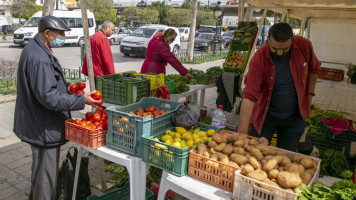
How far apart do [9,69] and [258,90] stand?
8740 mm

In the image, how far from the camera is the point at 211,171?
2.27m

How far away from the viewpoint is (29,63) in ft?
8.68

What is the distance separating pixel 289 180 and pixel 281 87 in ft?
4.28

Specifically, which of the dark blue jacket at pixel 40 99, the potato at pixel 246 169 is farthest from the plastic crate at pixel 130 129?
the potato at pixel 246 169

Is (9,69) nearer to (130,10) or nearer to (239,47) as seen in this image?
(239,47)

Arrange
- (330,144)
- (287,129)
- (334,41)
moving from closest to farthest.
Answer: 1. (287,129)
2. (330,144)
3. (334,41)

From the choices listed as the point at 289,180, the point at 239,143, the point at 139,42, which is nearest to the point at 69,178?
the point at 239,143

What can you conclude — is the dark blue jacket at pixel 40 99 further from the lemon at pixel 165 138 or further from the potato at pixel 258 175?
the potato at pixel 258 175

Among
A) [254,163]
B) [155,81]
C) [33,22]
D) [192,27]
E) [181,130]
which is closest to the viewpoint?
[254,163]

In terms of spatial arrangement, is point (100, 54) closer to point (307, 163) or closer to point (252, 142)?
point (252, 142)

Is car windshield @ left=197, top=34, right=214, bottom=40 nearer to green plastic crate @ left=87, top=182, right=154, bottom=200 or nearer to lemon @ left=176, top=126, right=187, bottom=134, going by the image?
green plastic crate @ left=87, top=182, right=154, bottom=200

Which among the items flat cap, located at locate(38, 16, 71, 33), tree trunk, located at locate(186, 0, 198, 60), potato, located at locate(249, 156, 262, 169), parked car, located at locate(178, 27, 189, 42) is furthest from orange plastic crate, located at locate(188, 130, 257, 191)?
parked car, located at locate(178, 27, 189, 42)

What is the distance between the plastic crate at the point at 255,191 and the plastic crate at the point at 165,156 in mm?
457

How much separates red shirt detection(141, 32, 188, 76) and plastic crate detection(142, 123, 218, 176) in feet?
10.2
